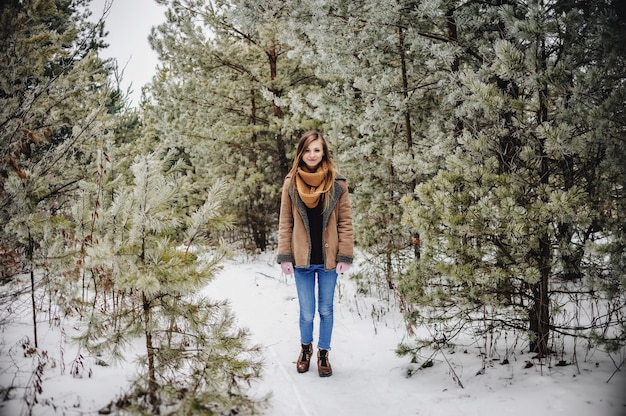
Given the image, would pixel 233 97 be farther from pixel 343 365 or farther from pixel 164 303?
pixel 164 303

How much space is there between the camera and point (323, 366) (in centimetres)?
368

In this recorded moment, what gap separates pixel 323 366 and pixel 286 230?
1456 mm

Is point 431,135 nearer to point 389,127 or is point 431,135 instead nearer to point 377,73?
point 389,127

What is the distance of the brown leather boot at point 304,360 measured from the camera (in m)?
3.73

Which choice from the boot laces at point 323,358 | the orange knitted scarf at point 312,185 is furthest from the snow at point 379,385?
the orange knitted scarf at point 312,185

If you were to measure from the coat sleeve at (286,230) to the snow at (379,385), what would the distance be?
123 cm

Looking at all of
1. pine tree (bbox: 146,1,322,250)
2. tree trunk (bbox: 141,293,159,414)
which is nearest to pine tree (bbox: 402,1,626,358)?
tree trunk (bbox: 141,293,159,414)

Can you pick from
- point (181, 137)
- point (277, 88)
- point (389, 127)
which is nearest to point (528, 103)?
point (389, 127)

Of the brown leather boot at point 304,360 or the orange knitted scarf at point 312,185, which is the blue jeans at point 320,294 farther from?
the orange knitted scarf at point 312,185

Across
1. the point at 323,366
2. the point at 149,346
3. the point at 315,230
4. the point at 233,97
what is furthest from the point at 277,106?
the point at 149,346

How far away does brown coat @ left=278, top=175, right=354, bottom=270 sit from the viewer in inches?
139

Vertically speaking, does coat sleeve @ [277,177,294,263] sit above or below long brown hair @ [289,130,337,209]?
below

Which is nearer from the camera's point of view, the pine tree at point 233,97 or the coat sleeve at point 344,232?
the coat sleeve at point 344,232

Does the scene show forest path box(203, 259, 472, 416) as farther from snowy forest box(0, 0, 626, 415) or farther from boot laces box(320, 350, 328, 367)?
snowy forest box(0, 0, 626, 415)
